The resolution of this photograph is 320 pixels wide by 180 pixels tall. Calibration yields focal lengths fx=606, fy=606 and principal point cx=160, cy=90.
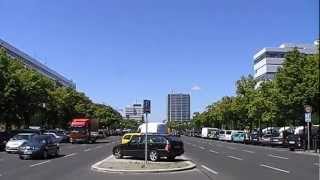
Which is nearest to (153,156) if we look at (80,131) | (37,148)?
(37,148)

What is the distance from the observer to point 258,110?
7938cm

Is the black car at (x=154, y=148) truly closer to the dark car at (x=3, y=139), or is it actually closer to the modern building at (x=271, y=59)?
the dark car at (x=3, y=139)

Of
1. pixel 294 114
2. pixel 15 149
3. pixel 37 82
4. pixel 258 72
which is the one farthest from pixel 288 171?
pixel 258 72

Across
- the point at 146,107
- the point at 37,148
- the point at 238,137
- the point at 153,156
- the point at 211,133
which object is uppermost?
the point at 146,107

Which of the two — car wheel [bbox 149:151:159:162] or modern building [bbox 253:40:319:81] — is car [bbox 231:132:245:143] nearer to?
car wheel [bbox 149:151:159:162]

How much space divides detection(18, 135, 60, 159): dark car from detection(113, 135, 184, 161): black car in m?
4.62

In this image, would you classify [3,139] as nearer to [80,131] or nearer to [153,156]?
[153,156]

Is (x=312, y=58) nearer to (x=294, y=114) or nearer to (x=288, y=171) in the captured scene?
(x=294, y=114)

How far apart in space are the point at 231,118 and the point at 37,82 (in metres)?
55.2

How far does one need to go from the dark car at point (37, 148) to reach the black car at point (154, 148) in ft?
15.2

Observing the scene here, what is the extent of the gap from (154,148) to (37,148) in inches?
293

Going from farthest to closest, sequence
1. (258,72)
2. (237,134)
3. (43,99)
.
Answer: (258,72), (237,134), (43,99)

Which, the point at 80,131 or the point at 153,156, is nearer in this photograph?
the point at 153,156

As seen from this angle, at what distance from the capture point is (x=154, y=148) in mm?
32562
